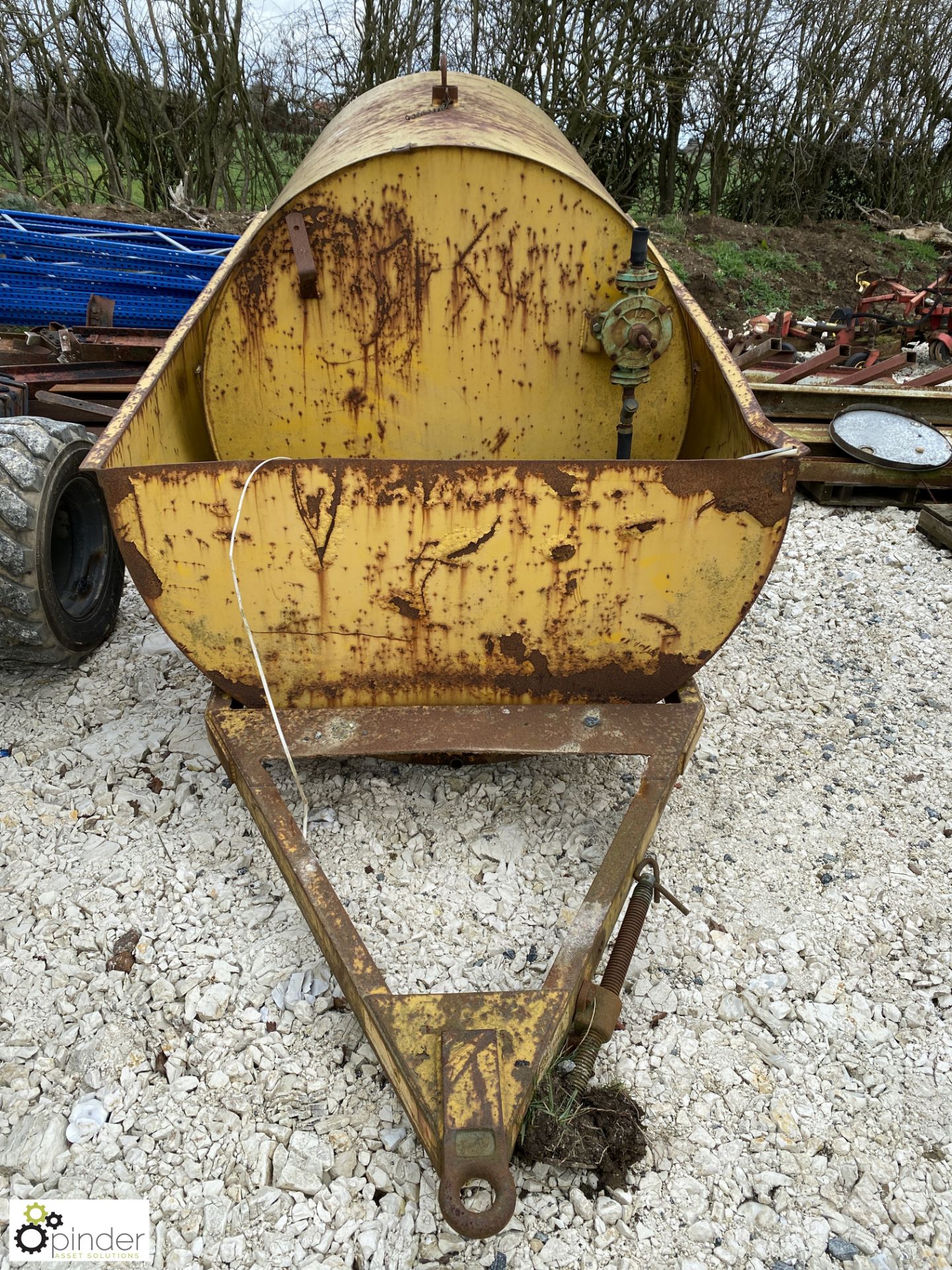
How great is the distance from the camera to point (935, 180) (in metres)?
12.8

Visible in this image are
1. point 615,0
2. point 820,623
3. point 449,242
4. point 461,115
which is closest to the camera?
point 449,242

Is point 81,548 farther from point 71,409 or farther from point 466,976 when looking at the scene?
point 466,976

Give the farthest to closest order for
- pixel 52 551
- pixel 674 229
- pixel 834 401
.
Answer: pixel 674 229
pixel 834 401
pixel 52 551

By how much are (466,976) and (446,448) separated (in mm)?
1820

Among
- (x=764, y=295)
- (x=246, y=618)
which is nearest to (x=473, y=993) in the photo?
(x=246, y=618)

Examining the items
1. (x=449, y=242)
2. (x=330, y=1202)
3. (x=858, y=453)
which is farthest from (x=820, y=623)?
(x=330, y=1202)

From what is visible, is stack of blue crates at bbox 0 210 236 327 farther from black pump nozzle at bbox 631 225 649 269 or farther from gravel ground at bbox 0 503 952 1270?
black pump nozzle at bbox 631 225 649 269

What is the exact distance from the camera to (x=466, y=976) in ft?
7.23

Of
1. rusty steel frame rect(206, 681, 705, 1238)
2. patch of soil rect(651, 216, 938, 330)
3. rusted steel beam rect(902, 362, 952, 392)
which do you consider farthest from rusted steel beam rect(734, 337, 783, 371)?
rusty steel frame rect(206, 681, 705, 1238)

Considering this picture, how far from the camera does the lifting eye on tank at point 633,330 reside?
2.62 meters

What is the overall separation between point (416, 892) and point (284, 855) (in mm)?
500

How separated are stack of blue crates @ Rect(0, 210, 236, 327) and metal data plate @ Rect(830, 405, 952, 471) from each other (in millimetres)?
4687

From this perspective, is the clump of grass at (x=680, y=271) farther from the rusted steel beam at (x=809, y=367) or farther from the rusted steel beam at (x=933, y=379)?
the rusted steel beam at (x=933, y=379)

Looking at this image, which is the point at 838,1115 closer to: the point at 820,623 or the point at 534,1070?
the point at 534,1070
